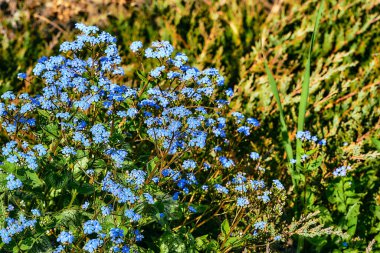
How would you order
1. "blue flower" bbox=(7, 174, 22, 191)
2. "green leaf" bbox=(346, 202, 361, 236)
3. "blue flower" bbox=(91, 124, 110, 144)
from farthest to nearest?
"green leaf" bbox=(346, 202, 361, 236), "blue flower" bbox=(91, 124, 110, 144), "blue flower" bbox=(7, 174, 22, 191)

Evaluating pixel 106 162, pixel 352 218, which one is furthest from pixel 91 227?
pixel 352 218

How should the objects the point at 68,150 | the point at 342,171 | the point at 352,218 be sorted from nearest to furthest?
the point at 68,150, the point at 342,171, the point at 352,218

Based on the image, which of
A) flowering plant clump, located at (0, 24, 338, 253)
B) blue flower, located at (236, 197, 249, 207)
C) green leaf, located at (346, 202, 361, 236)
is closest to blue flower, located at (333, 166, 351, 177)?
green leaf, located at (346, 202, 361, 236)

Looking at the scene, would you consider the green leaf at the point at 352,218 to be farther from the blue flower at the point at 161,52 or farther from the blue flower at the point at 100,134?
the blue flower at the point at 100,134

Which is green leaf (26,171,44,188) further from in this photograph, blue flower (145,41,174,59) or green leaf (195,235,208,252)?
green leaf (195,235,208,252)

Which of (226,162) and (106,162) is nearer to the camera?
(106,162)

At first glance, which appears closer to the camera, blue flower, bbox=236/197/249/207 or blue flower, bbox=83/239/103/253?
blue flower, bbox=83/239/103/253

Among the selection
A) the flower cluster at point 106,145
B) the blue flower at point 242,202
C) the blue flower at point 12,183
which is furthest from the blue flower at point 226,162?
the blue flower at point 12,183

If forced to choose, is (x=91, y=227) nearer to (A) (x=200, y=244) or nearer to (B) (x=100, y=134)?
(B) (x=100, y=134)
